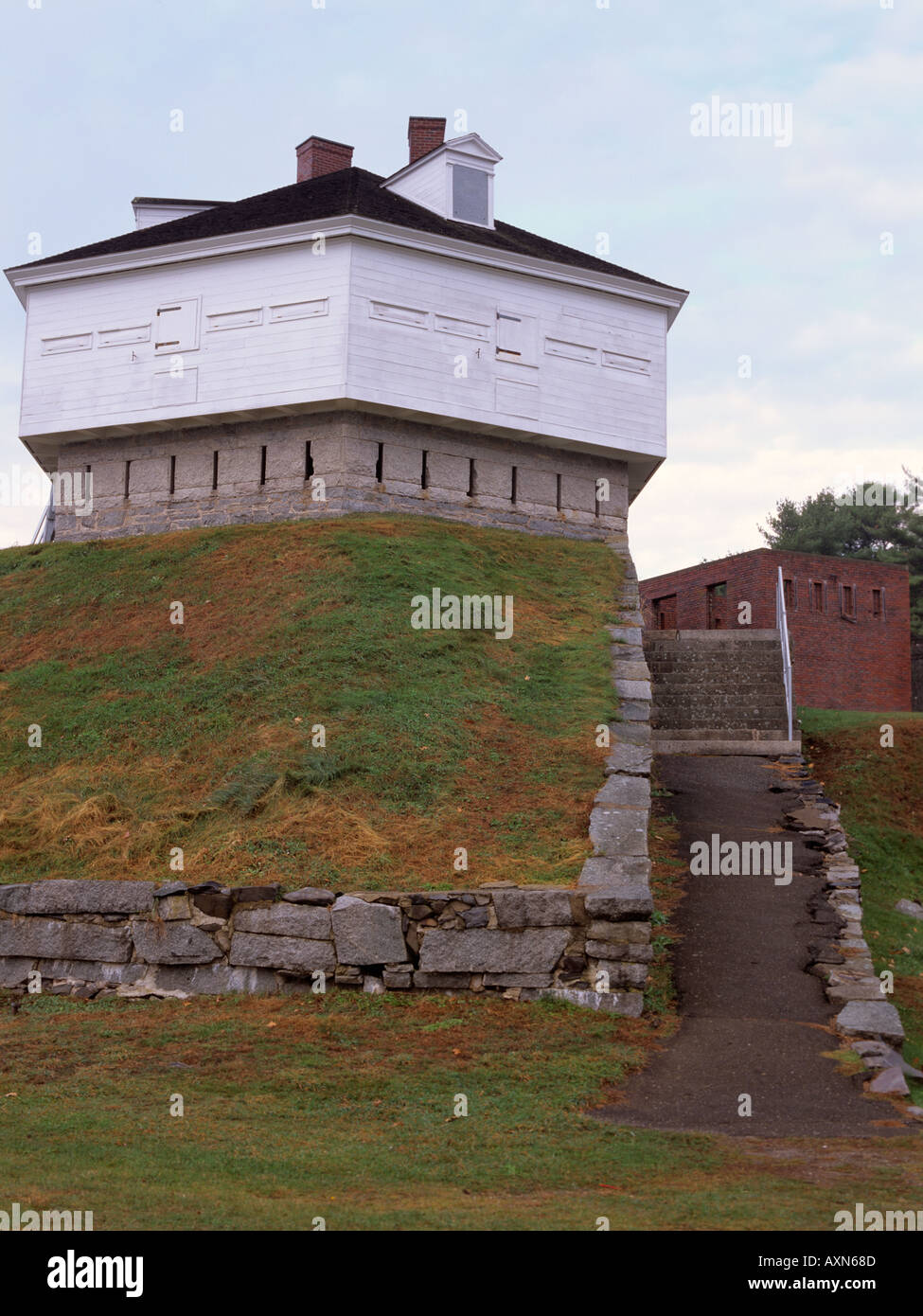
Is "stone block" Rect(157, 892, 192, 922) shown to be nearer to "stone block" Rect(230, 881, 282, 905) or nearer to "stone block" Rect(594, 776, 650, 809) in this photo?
"stone block" Rect(230, 881, 282, 905)

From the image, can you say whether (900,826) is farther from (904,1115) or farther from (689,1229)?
(689,1229)

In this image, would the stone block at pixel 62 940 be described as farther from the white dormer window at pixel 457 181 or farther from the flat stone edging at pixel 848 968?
the white dormer window at pixel 457 181

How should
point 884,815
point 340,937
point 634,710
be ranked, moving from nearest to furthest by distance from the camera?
point 340,937, point 634,710, point 884,815

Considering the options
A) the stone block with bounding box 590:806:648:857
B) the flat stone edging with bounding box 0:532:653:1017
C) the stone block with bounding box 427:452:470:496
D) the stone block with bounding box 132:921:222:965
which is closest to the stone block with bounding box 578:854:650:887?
the flat stone edging with bounding box 0:532:653:1017

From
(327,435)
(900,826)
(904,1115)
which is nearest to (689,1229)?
(904,1115)

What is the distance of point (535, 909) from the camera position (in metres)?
10.6

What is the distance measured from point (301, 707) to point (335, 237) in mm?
9729

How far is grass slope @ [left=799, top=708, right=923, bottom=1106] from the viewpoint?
44.9ft

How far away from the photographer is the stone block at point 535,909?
34.7 feet

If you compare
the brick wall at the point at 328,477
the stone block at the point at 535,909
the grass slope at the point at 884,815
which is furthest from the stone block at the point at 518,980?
the brick wall at the point at 328,477

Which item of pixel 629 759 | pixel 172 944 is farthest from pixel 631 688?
pixel 172 944

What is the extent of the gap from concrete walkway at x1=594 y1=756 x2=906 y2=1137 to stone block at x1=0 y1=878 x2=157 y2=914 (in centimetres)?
461

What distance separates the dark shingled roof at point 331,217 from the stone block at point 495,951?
14.1m

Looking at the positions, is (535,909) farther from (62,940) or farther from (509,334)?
(509,334)
